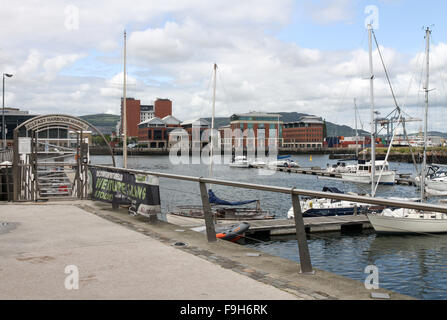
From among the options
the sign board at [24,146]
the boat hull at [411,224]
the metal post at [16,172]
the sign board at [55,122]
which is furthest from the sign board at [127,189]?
the boat hull at [411,224]

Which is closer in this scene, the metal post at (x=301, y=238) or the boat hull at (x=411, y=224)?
the metal post at (x=301, y=238)

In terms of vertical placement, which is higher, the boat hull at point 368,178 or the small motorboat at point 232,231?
the small motorboat at point 232,231

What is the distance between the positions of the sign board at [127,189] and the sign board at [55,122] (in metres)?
3.80

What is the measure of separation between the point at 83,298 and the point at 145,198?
19.1ft

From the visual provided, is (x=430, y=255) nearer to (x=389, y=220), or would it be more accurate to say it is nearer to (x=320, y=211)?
(x=389, y=220)

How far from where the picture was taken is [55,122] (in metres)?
19.0

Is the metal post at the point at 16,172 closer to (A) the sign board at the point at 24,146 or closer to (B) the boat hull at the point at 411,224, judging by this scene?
(A) the sign board at the point at 24,146

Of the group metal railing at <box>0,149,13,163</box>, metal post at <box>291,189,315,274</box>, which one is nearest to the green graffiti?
metal post at <box>291,189,315,274</box>

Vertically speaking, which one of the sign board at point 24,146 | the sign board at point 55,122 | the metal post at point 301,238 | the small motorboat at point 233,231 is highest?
the sign board at point 55,122

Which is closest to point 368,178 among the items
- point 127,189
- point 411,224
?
point 411,224

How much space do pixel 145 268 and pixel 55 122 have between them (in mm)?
14580

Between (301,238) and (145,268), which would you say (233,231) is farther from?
(301,238)

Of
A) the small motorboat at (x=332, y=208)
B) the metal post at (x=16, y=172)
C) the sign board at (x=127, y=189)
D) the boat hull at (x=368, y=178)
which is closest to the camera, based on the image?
the sign board at (x=127, y=189)

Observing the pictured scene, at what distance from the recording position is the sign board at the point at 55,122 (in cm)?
1841
